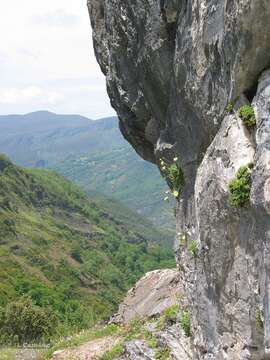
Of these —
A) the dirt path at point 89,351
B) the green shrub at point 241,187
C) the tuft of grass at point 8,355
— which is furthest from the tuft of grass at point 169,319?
the green shrub at point 241,187

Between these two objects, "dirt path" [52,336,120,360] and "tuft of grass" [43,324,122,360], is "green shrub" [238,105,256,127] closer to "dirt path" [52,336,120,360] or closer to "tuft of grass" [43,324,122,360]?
"dirt path" [52,336,120,360]

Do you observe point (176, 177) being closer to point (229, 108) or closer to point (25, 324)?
point (229, 108)

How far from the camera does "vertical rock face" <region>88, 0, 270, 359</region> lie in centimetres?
1588

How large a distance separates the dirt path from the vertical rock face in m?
10.2

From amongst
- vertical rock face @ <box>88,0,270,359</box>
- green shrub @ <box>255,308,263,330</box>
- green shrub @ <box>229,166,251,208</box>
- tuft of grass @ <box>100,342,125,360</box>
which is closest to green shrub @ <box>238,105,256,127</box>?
vertical rock face @ <box>88,0,270,359</box>

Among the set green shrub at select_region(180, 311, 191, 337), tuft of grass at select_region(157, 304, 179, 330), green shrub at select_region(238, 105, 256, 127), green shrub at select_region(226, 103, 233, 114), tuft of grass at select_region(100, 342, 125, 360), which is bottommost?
tuft of grass at select_region(100, 342, 125, 360)

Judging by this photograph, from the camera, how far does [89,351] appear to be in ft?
106

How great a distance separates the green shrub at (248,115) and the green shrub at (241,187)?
1473mm

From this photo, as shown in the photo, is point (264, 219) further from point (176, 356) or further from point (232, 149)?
point (176, 356)

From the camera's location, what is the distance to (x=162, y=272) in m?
41.1

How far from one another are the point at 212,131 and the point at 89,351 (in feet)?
60.2

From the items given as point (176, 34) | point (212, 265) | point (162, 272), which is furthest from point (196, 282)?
point (162, 272)

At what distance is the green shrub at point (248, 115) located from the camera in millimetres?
16656

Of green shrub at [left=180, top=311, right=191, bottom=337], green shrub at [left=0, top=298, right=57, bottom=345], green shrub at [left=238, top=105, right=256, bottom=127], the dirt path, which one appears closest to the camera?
green shrub at [left=238, top=105, right=256, bottom=127]
